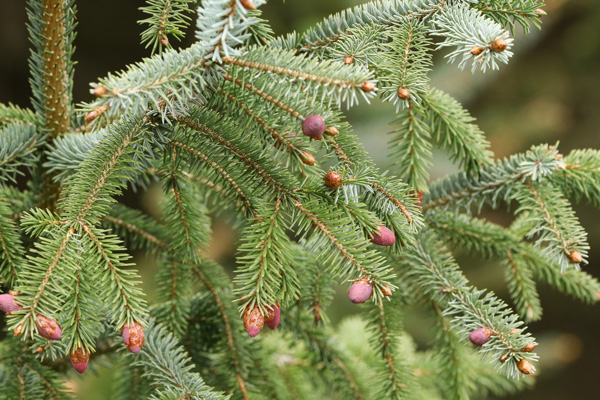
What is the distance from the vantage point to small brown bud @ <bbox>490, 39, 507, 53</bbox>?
0.61 metres

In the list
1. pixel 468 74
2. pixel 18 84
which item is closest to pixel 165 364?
pixel 468 74

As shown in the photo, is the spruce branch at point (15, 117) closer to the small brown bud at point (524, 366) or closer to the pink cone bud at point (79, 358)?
the pink cone bud at point (79, 358)

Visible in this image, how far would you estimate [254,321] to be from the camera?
60cm

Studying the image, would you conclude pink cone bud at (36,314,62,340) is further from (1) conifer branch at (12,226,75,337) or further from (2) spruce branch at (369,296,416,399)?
(2) spruce branch at (369,296,416,399)

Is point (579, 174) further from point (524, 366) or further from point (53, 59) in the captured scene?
point (53, 59)

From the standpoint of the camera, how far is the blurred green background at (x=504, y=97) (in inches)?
92.1

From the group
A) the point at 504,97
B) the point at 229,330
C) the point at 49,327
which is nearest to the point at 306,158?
the point at 49,327

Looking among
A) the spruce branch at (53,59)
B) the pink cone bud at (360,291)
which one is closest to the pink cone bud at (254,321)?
the pink cone bud at (360,291)

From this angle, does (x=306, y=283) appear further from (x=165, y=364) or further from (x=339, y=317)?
(x=339, y=317)

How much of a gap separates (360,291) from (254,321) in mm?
134

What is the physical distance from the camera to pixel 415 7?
2.51ft

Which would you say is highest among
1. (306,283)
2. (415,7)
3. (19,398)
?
(415,7)

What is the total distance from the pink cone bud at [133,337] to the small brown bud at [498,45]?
55cm

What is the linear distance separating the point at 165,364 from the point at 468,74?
1.97m
